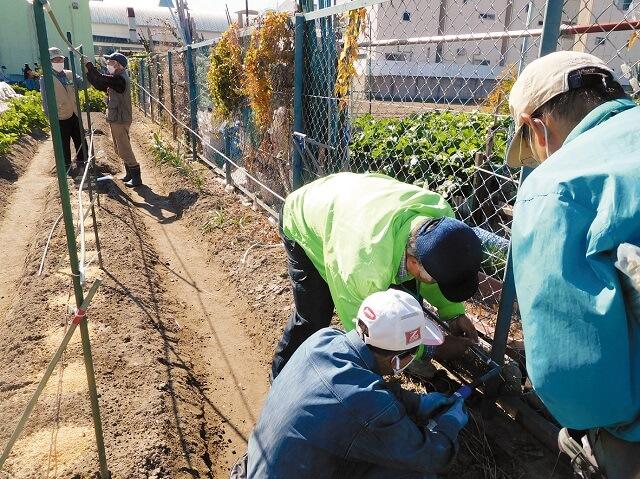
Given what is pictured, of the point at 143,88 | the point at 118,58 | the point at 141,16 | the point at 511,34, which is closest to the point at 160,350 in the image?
the point at 511,34

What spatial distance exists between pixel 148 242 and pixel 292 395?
4.65 metres

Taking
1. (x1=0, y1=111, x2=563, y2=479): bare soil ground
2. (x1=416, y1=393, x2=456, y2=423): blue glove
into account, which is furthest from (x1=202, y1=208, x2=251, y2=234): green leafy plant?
(x1=416, y1=393, x2=456, y2=423): blue glove

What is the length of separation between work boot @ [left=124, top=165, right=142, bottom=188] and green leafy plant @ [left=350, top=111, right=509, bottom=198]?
427cm

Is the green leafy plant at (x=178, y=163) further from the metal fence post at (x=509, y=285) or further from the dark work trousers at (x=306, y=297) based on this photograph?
the metal fence post at (x=509, y=285)

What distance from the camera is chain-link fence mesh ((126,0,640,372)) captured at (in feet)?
9.27

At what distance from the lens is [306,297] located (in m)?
2.79

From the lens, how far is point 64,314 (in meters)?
4.00

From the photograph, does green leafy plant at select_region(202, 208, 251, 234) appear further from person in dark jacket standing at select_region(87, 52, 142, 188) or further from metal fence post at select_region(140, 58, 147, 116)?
metal fence post at select_region(140, 58, 147, 116)

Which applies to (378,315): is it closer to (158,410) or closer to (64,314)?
(158,410)

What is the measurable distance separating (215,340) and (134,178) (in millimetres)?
5056

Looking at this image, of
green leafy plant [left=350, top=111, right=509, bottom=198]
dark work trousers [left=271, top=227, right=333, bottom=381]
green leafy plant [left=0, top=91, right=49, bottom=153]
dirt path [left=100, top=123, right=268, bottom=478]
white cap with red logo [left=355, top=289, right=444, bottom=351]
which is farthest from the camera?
green leafy plant [left=0, top=91, right=49, bottom=153]

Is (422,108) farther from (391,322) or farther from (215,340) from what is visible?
(215,340)

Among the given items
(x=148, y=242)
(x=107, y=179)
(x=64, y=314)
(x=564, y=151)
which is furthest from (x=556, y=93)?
(x=107, y=179)

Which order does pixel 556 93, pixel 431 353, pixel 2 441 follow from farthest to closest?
1. pixel 2 441
2. pixel 431 353
3. pixel 556 93
